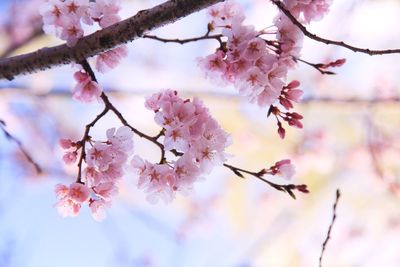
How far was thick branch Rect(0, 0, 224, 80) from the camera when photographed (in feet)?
5.23

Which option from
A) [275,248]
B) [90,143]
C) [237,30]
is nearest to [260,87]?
[237,30]

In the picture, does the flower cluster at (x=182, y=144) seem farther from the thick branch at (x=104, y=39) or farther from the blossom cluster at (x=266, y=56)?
the thick branch at (x=104, y=39)

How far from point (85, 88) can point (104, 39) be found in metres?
0.24

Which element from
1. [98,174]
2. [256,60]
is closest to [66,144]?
[98,174]

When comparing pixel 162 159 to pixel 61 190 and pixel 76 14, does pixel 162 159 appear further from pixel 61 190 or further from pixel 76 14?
pixel 76 14

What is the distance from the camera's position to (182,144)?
176 cm

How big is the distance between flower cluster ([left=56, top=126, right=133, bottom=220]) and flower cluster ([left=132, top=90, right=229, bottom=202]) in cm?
10

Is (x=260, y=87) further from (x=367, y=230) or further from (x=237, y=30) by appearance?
(x=367, y=230)

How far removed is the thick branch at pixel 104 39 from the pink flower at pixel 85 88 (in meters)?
0.10

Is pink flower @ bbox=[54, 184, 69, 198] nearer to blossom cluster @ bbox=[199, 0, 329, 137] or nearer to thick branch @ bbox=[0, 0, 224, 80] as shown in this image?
thick branch @ bbox=[0, 0, 224, 80]

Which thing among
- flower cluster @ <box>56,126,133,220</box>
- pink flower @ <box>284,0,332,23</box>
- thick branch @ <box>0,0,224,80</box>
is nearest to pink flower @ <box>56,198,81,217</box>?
flower cluster @ <box>56,126,133,220</box>

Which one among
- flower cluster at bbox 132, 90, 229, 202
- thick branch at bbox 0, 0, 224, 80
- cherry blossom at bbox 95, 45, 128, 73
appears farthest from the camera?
cherry blossom at bbox 95, 45, 128, 73

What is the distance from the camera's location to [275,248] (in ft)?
29.3

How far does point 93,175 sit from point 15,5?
5.60 m
